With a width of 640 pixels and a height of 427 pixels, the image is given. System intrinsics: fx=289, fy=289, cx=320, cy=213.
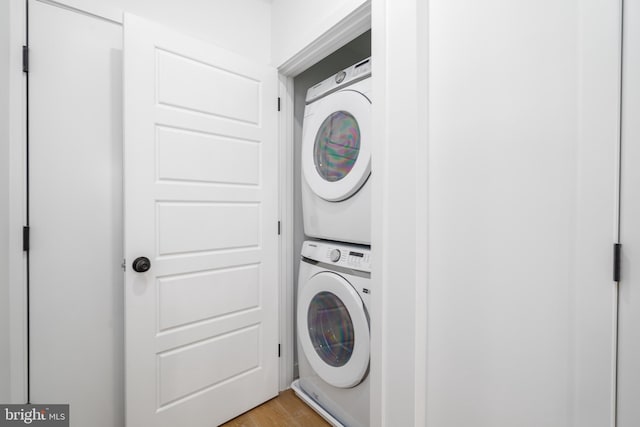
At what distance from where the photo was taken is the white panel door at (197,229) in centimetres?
125

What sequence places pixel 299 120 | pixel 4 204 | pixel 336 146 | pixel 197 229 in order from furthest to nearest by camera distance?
pixel 299 120 < pixel 336 146 < pixel 197 229 < pixel 4 204

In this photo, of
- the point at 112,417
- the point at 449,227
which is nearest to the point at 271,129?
the point at 449,227

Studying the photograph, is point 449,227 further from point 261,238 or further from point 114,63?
point 114,63

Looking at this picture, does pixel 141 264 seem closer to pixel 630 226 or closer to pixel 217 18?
pixel 217 18

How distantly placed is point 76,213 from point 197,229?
1.59ft

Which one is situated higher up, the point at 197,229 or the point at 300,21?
the point at 300,21

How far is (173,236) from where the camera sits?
1339 millimetres

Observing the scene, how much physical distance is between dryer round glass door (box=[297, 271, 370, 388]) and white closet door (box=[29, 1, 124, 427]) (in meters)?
0.90

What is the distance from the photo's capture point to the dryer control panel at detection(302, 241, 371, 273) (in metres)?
1.33

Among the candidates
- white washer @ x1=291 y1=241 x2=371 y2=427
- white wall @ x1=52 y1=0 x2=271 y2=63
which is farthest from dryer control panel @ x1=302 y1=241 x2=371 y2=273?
white wall @ x1=52 y1=0 x2=271 y2=63

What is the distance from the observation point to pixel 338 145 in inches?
59.0

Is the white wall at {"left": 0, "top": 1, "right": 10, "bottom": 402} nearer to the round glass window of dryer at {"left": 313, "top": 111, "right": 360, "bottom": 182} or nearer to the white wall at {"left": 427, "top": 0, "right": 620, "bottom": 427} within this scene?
the round glass window of dryer at {"left": 313, "top": 111, "right": 360, "bottom": 182}

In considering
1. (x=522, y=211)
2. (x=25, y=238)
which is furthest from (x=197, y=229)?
(x=522, y=211)

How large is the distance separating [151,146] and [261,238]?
2.34 ft
